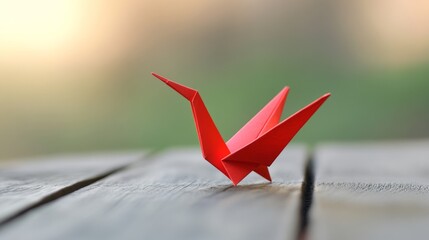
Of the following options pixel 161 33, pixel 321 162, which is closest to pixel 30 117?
pixel 161 33

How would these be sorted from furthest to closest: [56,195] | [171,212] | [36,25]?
[36,25] → [56,195] → [171,212]

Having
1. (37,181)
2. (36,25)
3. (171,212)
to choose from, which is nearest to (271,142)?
(171,212)

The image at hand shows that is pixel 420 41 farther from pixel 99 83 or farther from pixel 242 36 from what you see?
pixel 99 83

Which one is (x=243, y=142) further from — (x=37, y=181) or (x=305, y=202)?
(x=37, y=181)

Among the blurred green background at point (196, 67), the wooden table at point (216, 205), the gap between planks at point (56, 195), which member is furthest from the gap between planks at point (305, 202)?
the blurred green background at point (196, 67)

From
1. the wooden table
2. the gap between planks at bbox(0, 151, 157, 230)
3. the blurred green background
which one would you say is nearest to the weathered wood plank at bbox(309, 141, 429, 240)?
the wooden table

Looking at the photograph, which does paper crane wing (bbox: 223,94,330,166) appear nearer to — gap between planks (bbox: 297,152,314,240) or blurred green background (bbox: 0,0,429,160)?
gap between planks (bbox: 297,152,314,240)

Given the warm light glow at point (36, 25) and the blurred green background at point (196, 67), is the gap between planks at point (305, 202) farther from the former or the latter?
the warm light glow at point (36, 25)
